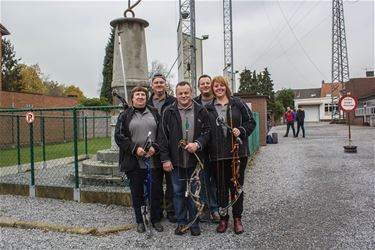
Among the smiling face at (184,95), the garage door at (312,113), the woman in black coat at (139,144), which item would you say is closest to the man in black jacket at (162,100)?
the woman in black coat at (139,144)

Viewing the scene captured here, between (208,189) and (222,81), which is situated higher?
(222,81)

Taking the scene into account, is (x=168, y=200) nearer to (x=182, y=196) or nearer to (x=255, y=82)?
(x=182, y=196)

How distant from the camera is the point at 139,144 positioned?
4.91 metres

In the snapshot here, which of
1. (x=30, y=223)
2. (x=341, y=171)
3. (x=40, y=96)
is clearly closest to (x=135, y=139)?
(x=30, y=223)

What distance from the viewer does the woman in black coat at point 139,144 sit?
192 inches

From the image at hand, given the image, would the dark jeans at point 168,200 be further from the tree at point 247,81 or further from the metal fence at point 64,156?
the tree at point 247,81

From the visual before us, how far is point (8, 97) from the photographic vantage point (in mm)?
23562

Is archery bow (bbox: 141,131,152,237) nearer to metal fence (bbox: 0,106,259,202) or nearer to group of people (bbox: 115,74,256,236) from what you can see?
group of people (bbox: 115,74,256,236)

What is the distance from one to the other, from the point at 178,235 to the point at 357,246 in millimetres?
2085

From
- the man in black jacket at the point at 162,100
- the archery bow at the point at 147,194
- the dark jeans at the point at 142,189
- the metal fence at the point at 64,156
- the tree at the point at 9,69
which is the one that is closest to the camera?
→ the archery bow at the point at 147,194

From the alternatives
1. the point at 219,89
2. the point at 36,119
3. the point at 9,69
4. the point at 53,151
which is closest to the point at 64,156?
the point at 53,151

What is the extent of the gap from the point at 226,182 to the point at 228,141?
55cm

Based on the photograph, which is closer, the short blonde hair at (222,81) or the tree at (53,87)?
the short blonde hair at (222,81)

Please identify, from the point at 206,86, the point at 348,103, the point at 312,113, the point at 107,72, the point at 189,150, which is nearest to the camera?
the point at 189,150
